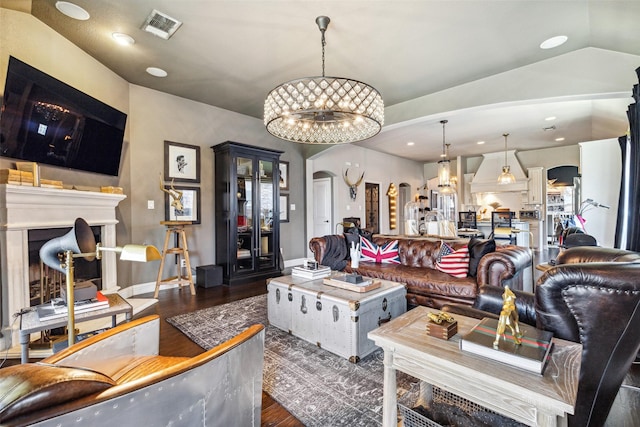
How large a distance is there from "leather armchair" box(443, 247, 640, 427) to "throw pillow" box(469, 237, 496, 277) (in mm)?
2025

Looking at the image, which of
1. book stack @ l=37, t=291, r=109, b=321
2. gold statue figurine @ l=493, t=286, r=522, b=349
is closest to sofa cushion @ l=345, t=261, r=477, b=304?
gold statue figurine @ l=493, t=286, r=522, b=349

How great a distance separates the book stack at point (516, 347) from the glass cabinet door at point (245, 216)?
383cm

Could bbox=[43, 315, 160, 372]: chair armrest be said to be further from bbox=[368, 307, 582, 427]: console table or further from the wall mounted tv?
the wall mounted tv

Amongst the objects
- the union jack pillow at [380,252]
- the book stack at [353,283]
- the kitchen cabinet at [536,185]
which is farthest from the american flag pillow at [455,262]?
the kitchen cabinet at [536,185]

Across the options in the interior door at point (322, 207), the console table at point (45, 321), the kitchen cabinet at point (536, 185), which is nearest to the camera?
the console table at point (45, 321)

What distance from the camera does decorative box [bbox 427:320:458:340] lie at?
1227 mm

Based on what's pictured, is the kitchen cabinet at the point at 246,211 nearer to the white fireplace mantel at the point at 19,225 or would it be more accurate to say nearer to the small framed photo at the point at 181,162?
the small framed photo at the point at 181,162

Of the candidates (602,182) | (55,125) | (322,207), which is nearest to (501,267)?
(602,182)

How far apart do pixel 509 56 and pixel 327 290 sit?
3180 mm

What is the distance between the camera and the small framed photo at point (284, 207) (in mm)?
5562

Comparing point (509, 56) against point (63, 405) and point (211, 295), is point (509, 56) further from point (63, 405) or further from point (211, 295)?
point (211, 295)

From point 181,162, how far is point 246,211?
1.19 meters

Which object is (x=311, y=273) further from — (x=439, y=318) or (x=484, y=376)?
(x=484, y=376)

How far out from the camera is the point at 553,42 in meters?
2.88
